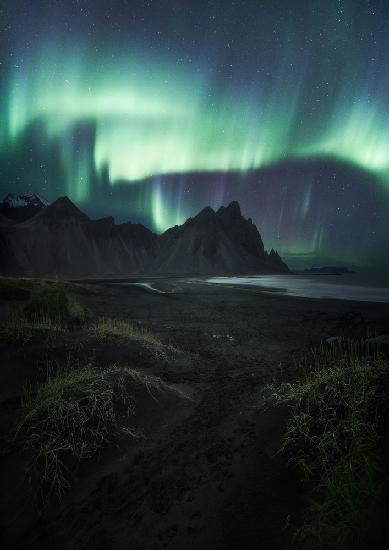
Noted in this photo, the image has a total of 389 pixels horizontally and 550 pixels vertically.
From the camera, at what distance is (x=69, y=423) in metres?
4.59

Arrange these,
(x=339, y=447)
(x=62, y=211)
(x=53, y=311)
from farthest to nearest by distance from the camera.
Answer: (x=62, y=211) → (x=53, y=311) → (x=339, y=447)

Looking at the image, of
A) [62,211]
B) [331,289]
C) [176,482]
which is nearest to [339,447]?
[176,482]

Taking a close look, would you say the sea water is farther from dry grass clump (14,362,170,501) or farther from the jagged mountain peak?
the jagged mountain peak

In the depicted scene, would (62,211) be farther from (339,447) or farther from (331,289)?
(339,447)

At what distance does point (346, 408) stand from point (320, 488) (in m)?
1.22

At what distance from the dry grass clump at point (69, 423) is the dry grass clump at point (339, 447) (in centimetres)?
291

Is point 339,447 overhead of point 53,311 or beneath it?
overhead

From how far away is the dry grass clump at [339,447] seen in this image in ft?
8.57

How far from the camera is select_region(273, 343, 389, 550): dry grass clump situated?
2.61 metres

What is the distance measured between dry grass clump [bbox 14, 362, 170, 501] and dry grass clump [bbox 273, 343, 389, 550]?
114 inches

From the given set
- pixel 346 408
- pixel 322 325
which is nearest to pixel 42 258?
pixel 322 325

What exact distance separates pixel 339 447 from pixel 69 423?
13.3 ft

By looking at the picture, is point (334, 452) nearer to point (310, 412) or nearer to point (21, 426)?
point (310, 412)

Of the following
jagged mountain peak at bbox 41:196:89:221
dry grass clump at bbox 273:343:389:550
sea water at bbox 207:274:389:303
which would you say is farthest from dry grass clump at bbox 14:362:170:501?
jagged mountain peak at bbox 41:196:89:221
